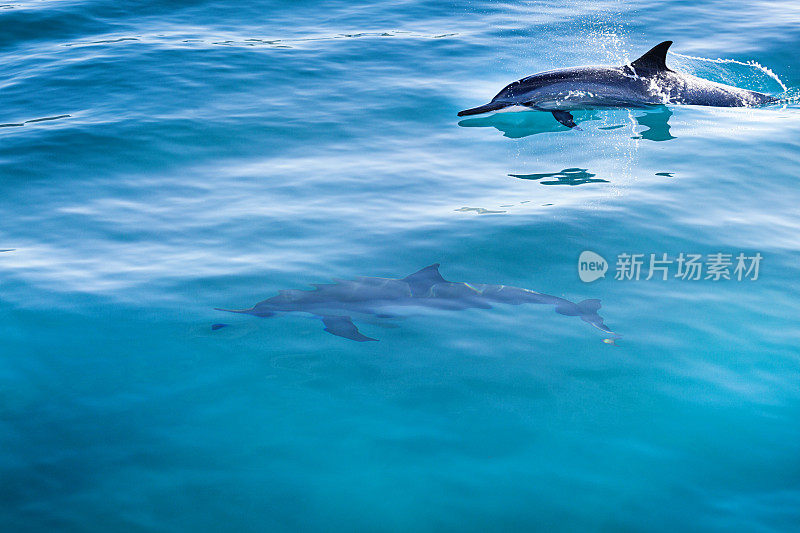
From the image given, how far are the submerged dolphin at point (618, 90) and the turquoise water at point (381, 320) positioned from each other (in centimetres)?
30

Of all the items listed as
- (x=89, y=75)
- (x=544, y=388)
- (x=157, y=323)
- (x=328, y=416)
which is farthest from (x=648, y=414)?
(x=89, y=75)

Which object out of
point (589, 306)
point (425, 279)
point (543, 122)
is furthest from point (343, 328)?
point (543, 122)

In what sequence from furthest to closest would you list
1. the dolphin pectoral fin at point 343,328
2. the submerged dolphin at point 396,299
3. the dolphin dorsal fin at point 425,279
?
the dolphin dorsal fin at point 425,279, the submerged dolphin at point 396,299, the dolphin pectoral fin at point 343,328

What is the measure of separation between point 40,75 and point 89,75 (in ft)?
2.82

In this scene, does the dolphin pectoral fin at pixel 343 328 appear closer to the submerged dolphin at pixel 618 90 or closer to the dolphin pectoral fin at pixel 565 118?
the submerged dolphin at pixel 618 90

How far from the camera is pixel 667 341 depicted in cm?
581

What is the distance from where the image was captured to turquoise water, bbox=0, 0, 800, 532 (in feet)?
15.0

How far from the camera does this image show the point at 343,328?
19.5ft

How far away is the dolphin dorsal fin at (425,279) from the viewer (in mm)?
6238

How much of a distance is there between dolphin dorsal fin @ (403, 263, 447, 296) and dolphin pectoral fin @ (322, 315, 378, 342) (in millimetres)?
604

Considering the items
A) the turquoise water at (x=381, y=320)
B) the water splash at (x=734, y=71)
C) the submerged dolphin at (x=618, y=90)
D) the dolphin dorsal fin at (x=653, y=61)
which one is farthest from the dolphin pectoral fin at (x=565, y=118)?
the water splash at (x=734, y=71)

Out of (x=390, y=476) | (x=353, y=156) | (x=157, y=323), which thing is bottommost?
(x=390, y=476)

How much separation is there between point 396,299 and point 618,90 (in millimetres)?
6619

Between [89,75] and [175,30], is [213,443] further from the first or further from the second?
[175,30]
